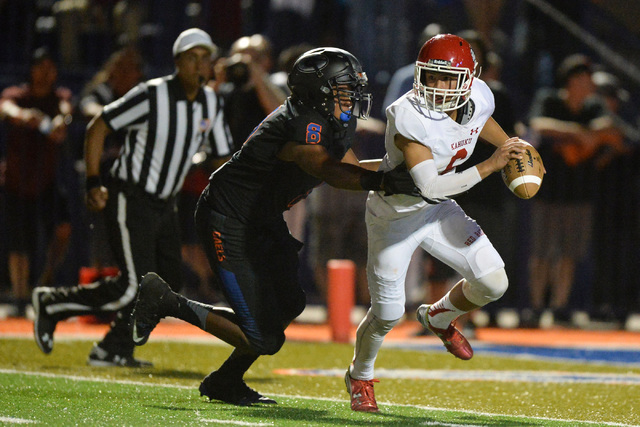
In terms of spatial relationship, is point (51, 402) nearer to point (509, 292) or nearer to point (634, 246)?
point (509, 292)

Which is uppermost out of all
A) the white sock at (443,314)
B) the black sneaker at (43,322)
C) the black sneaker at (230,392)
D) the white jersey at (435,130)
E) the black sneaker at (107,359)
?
the white jersey at (435,130)

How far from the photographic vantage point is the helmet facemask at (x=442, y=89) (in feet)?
16.6

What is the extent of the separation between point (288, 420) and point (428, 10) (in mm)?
6555

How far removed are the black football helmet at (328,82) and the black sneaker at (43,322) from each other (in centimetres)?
243

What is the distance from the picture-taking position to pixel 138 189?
670cm

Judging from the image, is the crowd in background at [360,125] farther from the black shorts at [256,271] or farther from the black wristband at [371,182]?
the black wristband at [371,182]

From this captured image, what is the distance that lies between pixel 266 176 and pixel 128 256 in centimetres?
164

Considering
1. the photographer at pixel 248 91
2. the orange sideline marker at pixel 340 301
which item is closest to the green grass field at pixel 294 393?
the orange sideline marker at pixel 340 301

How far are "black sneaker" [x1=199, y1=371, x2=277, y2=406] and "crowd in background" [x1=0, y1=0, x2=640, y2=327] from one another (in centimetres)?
356

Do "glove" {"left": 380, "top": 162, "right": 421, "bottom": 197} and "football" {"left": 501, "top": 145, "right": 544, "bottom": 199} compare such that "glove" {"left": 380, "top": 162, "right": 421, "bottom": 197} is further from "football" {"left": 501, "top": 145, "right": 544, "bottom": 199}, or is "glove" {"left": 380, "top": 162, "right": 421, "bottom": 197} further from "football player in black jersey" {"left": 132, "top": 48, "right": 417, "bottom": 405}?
"football" {"left": 501, "top": 145, "right": 544, "bottom": 199}

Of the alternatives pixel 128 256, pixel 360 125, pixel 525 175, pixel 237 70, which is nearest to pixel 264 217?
pixel 525 175

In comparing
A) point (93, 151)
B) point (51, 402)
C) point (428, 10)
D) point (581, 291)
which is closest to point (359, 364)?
point (51, 402)

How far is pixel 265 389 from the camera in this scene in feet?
19.9

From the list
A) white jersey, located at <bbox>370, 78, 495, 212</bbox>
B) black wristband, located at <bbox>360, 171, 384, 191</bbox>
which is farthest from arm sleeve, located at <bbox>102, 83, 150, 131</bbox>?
black wristband, located at <bbox>360, 171, 384, 191</bbox>
